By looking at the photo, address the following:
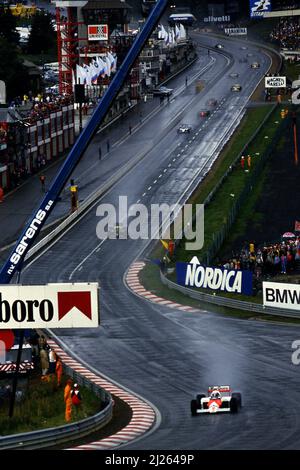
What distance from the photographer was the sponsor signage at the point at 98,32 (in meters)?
163

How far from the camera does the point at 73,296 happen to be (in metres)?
49.4

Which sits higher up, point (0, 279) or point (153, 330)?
point (0, 279)

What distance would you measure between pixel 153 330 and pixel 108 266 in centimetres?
1763

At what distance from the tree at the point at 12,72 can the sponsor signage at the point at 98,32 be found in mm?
9797

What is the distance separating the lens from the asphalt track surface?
164ft

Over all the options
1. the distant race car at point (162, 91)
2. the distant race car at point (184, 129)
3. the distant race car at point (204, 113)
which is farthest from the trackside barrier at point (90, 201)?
the distant race car at point (162, 91)

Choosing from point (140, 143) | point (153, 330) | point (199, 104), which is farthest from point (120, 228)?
point (199, 104)

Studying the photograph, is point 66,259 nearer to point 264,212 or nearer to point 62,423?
point 264,212

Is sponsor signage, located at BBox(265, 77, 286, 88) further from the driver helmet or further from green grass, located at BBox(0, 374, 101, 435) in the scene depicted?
the driver helmet

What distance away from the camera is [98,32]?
163875 mm

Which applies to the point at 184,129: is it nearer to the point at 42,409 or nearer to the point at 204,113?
the point at 204,113

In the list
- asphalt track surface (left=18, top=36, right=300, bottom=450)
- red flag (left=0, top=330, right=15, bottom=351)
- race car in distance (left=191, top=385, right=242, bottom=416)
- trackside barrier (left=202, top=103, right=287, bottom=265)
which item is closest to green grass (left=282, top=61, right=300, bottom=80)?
trackside barrier (left=202, top=103, right=287, bottom=265)

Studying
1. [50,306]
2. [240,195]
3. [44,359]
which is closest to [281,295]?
[44,359]

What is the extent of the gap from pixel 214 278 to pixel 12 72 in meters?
93.3
